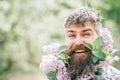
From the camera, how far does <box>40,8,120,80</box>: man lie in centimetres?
484

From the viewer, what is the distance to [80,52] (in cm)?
482

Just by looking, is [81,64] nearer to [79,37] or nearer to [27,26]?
[79,37]

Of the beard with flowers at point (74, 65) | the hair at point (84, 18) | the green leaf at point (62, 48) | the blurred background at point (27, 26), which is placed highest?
the hair at point (84, 18)

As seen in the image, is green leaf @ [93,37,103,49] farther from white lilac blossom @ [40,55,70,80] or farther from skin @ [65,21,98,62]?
white lilac blossom @ [40,55,70,80]

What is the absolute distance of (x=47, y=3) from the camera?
698 inches

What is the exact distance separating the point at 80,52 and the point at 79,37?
0.12m

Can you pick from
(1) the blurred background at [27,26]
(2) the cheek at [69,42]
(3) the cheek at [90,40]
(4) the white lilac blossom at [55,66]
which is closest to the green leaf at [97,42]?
(3) the cheek at [90,40]

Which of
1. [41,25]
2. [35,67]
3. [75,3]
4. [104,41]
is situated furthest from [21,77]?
[104,41]

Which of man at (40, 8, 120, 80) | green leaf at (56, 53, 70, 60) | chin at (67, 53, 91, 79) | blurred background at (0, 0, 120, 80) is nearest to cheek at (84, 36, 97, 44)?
man at (40, 8, 120, 80)

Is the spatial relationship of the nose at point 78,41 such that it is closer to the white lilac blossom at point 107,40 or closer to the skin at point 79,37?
the skin at point 79,37

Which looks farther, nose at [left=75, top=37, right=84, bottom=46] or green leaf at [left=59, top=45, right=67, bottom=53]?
green leaf at [left=59, top=45, right=67, bottom=53]

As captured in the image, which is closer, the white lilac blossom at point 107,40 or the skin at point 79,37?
the skin at point 79,37

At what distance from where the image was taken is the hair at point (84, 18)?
4.88 meters

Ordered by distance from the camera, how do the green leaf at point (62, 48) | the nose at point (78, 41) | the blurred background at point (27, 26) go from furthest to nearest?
the blurred background at point (27, 26), the green leaf at point (62, 48), the nose at point (78, 41)
